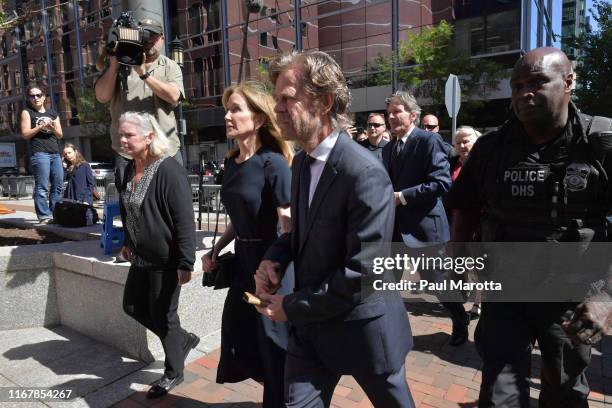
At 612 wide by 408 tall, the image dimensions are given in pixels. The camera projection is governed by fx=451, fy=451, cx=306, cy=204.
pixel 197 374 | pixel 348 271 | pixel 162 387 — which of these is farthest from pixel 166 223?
pixel 348 271

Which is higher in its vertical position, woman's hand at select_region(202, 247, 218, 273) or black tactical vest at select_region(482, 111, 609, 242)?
black tactical vest at select_region(482, 111, 609, 242)

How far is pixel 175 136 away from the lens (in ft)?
12.6

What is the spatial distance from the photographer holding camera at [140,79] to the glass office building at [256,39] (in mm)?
16520

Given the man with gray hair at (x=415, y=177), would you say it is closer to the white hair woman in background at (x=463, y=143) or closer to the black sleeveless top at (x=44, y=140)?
the white hair woman in background at (x=463, y=143)

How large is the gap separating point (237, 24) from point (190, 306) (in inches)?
994

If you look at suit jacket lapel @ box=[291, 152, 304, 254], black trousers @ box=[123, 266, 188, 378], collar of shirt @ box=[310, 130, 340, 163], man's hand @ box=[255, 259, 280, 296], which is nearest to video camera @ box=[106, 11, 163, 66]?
black trousers @ box=[123, 266, 188, 378]

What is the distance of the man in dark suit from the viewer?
156 cm

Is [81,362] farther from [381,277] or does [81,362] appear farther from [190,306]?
[381,277]

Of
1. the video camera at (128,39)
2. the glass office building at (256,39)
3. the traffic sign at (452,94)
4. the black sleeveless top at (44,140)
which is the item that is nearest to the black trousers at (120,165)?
the video camera at (128,39)

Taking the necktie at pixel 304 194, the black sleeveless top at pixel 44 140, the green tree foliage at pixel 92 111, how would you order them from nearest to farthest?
the necktie at pixel 304 194
the black sleeveless top at pixel 44 140
the green tree foliage at pixel 92 111

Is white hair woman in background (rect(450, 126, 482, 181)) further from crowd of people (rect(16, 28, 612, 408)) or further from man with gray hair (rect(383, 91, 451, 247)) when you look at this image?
crowd of people (rect(16, 28, 612, 408))

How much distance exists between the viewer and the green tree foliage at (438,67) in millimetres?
19156

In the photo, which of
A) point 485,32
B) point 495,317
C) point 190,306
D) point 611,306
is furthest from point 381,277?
point 485,32

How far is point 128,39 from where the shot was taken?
3.10m
